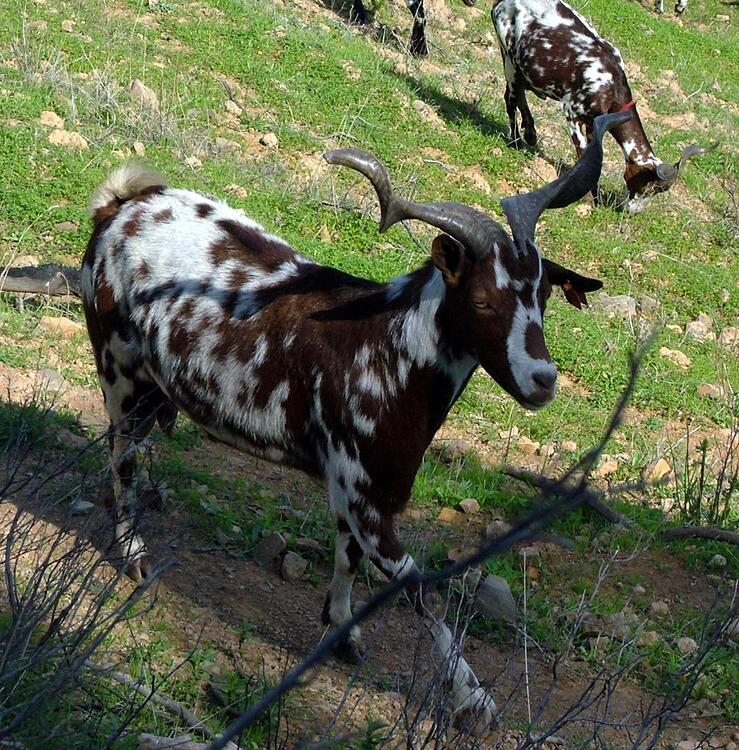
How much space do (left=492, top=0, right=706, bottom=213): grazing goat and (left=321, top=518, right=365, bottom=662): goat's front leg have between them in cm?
893

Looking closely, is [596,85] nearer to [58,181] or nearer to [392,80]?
[392,80]

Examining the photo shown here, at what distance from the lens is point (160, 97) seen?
1095 centimetres

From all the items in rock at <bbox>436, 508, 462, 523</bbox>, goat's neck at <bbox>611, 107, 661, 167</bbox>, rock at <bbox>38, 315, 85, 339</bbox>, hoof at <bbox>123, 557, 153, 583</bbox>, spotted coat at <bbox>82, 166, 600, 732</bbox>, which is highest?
spotted coat at <bbox>82, 166, 600, 732</bbox>

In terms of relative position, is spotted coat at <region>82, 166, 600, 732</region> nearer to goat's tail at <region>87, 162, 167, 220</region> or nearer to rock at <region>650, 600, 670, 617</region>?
goat's tail at <region>87, 162, 167, 220</region>

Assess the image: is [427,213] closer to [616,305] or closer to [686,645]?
[686,645]

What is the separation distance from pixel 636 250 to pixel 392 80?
4006mm

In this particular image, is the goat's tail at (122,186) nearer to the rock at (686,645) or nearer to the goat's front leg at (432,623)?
the goat's front leg at (432,623)

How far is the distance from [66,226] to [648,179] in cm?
733

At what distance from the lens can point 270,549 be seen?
561 centimetres

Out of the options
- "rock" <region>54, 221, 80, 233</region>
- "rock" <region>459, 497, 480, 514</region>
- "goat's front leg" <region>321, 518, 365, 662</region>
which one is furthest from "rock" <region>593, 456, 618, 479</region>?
"rock" <region>54, 221, 80, 233</region>

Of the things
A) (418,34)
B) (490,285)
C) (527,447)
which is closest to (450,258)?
(490,285)

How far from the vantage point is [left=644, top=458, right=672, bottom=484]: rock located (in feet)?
24.2

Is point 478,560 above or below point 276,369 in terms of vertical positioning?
above

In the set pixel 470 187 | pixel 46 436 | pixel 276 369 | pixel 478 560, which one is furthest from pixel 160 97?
pixel 478 560
